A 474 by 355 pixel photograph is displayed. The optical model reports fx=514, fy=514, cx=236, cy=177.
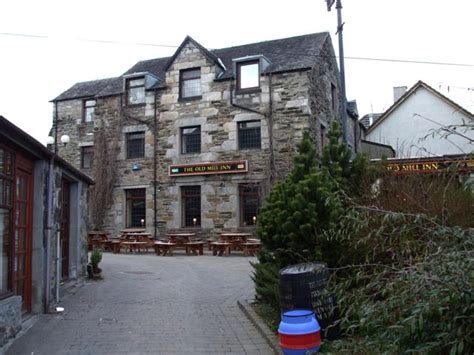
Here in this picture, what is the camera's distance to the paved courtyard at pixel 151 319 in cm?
641

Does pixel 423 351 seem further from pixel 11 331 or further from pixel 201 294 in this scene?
pixel 201 294

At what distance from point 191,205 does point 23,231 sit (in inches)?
588

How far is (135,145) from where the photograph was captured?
24.2 meters

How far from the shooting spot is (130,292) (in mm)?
10648

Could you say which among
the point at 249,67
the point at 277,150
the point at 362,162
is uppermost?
the point at 249,67

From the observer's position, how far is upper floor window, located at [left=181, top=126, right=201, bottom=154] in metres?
22.8

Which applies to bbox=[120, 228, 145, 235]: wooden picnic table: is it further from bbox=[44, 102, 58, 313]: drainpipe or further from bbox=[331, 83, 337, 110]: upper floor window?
bbox=[44, 102, 58, 313]: drainpipe

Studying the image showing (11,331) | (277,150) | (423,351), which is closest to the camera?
(423,351)

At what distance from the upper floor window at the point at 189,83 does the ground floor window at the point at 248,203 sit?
4.90m

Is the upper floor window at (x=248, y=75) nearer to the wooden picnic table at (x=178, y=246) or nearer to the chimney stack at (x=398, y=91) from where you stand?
the wooden picnic table at (x=178, y=246)

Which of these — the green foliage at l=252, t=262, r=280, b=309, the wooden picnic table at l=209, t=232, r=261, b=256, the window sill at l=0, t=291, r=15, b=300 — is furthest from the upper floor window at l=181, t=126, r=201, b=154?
the window sill at l=0, t=291, r=15, b=300

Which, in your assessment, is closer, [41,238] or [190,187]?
[41,238]

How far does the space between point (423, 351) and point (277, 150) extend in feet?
58.8

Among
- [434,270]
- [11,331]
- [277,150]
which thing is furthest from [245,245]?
[434,270]
